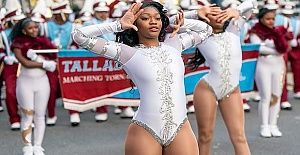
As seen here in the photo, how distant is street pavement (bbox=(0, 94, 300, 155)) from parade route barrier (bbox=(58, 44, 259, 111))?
1.17 feet

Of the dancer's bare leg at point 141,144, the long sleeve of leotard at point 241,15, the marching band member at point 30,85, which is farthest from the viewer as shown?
the marching band member at point 30,85

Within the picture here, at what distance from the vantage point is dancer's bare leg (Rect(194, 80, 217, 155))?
5.89 meters

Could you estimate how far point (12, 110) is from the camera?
960 cm

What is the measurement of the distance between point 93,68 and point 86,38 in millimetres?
5301

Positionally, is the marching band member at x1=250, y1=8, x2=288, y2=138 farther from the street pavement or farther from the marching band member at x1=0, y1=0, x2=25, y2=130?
the marching band member at x1=0, y1=0, x2=25, y2=130

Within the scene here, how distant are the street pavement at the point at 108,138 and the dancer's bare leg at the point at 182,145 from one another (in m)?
3.04

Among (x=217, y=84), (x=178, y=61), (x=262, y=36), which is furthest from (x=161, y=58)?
(x=262, y=36)

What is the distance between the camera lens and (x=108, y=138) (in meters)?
8.62

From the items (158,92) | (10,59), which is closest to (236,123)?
(158,92)

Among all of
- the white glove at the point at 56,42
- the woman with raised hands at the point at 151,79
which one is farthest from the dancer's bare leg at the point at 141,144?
the white glove at the point at 56,42

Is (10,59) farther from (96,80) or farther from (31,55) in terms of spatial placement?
(31,55)

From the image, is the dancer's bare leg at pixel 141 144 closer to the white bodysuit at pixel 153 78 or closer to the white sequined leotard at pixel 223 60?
the white bodysuit at pixel 153 78

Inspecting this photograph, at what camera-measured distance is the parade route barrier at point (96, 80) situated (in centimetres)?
945

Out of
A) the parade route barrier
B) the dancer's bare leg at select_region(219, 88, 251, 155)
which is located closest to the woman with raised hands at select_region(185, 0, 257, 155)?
the dancer's bare leg at select_region(219, 88, 251, 155)
